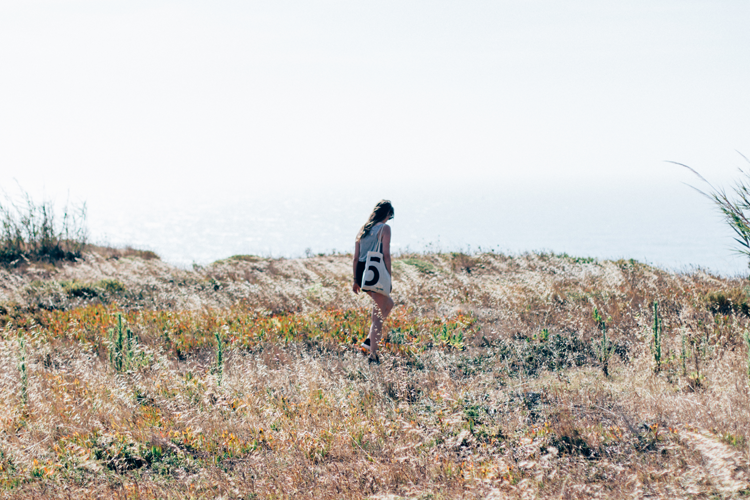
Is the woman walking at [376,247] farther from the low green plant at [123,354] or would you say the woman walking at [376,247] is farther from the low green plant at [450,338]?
the low green plant at [123,354]

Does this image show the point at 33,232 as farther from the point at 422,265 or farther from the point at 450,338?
the point at 450,338

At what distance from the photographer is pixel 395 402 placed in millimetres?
5000

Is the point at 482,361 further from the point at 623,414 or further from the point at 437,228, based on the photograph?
the point at 437,228

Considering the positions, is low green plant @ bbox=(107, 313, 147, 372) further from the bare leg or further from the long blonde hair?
the long blonde hair

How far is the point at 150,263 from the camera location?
614 inches

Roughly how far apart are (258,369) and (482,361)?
8.89 ft

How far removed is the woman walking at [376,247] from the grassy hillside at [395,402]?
1.18ft

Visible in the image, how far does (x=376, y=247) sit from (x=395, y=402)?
2101mm

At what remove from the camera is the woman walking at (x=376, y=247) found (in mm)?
6418

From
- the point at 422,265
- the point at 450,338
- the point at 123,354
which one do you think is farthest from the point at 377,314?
the point at 422,265

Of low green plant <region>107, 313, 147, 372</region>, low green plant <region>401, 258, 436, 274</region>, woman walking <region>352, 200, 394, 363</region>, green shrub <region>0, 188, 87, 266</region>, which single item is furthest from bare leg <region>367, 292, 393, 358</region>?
green shrub <region>0, 188, 87, 266</region>

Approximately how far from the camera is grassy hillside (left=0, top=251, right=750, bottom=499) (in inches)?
140

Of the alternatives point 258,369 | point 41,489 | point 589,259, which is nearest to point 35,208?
point 258,369

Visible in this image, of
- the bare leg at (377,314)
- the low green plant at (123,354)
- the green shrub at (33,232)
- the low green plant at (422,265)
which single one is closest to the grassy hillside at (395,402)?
the low green plant at (123,354)
